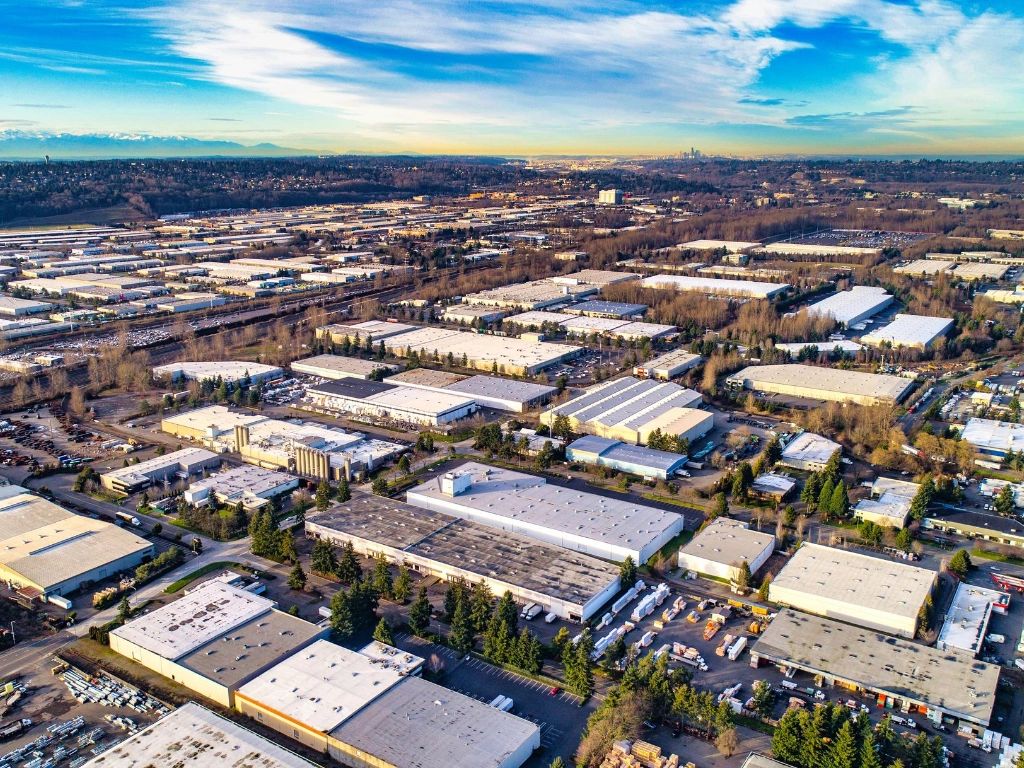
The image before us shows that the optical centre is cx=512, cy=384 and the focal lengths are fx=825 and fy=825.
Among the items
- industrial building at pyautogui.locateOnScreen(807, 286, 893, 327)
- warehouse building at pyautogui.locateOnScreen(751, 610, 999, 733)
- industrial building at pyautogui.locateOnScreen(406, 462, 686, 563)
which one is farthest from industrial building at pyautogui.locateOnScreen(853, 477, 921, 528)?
industrial building at pyautogui.locateOnScreen(807, 286, 893, 327)

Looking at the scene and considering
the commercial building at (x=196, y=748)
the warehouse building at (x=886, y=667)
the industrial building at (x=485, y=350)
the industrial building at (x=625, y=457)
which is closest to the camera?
the commercial building at (x=196, y=748)

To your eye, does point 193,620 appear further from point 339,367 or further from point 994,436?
point 994,436

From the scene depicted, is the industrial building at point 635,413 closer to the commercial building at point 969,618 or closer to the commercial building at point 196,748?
the commercial building at point 969,618

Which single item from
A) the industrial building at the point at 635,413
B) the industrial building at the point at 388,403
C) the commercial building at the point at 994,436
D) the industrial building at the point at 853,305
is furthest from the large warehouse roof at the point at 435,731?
the industrial building at the point at 853,305

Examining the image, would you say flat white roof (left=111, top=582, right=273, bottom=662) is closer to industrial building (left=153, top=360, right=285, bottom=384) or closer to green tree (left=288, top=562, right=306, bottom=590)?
green tree (left=288, top=562, right=306, bottom=590)

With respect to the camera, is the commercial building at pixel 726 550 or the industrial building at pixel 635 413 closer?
the commercial building at pixel 726 550

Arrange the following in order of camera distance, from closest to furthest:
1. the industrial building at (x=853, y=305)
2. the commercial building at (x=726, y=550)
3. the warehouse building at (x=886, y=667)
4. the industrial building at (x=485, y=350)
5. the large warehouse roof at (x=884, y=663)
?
the warehouse building at (x=886, y=667) < the large warehouse roof at (x=884, y=663) < the commercial building at (x=726, y=550) < the industrial building at (x=485, y=350) < the industrial building at (x=853, y=305)

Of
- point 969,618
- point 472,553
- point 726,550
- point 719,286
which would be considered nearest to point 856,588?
point 969,618

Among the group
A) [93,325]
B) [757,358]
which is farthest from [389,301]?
[757,358]
